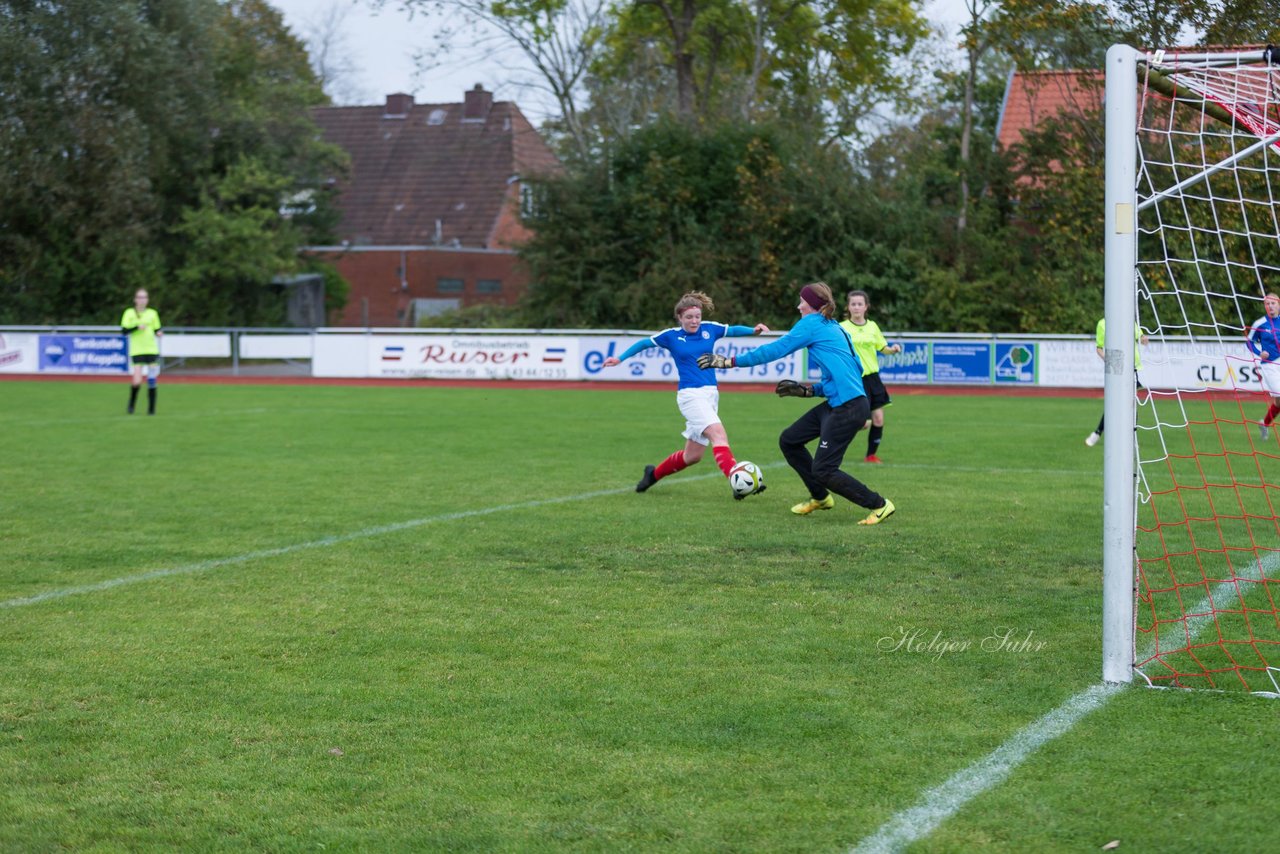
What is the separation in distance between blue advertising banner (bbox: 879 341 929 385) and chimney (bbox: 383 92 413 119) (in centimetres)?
3619

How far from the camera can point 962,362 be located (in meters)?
27.7

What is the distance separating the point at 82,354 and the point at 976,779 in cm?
3185

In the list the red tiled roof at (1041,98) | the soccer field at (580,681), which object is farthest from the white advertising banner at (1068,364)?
the soccer field at (580,681)

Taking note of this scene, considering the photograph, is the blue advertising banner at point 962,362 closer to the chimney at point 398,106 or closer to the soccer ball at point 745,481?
the soccer ball at point 745,481

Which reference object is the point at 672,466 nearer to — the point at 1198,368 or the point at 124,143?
the point at 1198,368

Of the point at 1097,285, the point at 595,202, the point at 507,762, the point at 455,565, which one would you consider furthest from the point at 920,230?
the point at 507,762

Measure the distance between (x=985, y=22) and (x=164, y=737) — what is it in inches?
1182

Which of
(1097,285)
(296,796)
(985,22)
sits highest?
(985,22)

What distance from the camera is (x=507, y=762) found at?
4301 mm

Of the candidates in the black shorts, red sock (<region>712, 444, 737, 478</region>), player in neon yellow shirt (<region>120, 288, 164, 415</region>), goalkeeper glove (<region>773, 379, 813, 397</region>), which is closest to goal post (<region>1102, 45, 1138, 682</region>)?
goalkeeper glove (<region>773, 379, 813, 397</region>)

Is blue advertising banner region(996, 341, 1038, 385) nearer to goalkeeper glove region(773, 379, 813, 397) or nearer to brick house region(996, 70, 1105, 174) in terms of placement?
brick house region(996, 70, 1105, 174)

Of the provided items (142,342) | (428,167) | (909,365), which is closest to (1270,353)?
(909,365)

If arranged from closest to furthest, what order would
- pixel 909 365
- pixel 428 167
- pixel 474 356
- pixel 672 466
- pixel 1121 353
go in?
pixel 1121 353, pixel 672 466, pixel 909 365, pixel 474 356, pixel 428 167

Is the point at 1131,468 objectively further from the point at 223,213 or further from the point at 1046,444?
the point at 223,213
